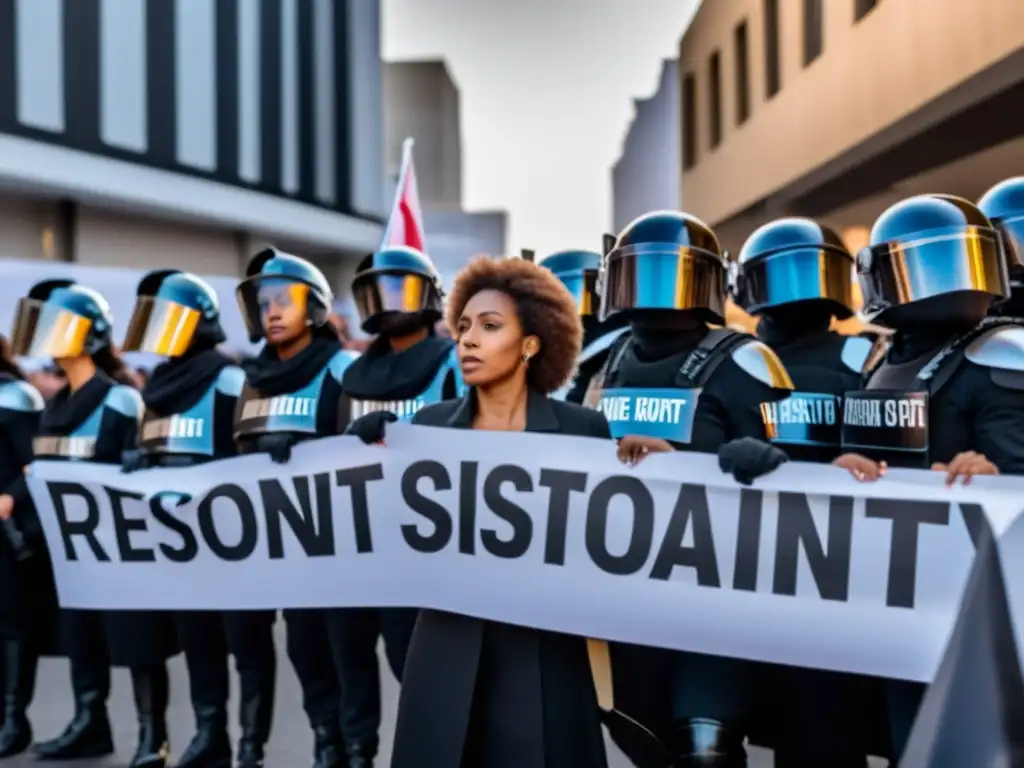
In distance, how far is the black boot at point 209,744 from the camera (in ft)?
17.6

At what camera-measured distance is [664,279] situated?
13.8 ft

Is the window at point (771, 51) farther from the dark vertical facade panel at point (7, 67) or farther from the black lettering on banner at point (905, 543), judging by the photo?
the black lettering on banner at point (905, 543)

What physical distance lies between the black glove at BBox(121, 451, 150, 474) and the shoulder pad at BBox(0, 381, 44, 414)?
46.6 inches

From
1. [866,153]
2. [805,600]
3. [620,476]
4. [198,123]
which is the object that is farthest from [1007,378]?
[198,123]

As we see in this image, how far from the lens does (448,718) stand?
326cm

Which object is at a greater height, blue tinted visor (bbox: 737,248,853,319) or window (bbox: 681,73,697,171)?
window (bbox: 681,73,697,171)

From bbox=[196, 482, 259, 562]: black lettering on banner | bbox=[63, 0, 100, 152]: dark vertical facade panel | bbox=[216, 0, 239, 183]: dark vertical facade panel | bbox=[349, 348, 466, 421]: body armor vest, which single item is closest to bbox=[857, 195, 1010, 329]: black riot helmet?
bbox=[349, 348, 466, 421]: body armor vest

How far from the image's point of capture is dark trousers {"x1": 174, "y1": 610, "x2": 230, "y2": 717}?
529 cm

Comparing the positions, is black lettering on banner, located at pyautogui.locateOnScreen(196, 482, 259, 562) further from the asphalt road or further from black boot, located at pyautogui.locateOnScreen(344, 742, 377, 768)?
the asphalt road

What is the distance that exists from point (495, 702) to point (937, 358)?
1454 millimetres

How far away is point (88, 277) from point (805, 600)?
9.58 m

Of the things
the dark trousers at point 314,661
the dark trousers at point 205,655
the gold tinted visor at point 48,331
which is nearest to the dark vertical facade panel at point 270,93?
the gold tinted visor at point 48,331

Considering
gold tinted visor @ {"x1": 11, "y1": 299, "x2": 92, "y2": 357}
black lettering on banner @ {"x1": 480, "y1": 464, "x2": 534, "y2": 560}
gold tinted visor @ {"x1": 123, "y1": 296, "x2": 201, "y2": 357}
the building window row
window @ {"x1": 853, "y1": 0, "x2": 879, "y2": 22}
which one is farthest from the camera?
the building window row

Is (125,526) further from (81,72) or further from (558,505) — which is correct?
Result: (81,72)
